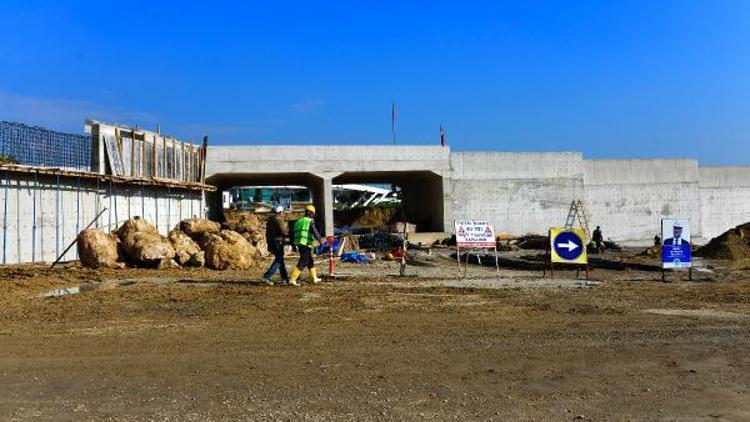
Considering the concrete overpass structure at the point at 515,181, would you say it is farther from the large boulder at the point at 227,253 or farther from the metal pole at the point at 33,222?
the metal pole at the point at 33,222

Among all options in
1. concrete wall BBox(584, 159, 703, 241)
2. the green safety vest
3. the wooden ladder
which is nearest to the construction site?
the green safety vest

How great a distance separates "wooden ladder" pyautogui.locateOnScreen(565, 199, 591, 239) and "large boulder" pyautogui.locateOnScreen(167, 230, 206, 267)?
2246cm

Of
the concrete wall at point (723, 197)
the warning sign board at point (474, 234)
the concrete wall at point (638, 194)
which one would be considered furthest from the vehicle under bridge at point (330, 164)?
the concrete wall at point (723, 197)

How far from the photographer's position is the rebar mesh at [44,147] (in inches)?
739

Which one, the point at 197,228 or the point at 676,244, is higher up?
the point at 197,228

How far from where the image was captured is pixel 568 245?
1720cm

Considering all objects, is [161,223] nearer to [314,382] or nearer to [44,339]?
[44,339]

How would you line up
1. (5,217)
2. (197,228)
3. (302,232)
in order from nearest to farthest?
(302,232) → (5,217) → (197,228)

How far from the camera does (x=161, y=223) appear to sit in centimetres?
2627

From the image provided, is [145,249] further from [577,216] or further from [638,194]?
[638,194]

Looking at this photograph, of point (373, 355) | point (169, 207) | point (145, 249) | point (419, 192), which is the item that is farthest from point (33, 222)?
A: point (419, 192)

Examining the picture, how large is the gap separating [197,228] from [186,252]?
3190 mm

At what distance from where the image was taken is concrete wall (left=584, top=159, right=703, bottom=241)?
3700 cm

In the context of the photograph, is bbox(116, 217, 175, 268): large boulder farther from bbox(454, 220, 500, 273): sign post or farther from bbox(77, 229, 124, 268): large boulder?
bbox(454, 220, 500, 273): sign post
